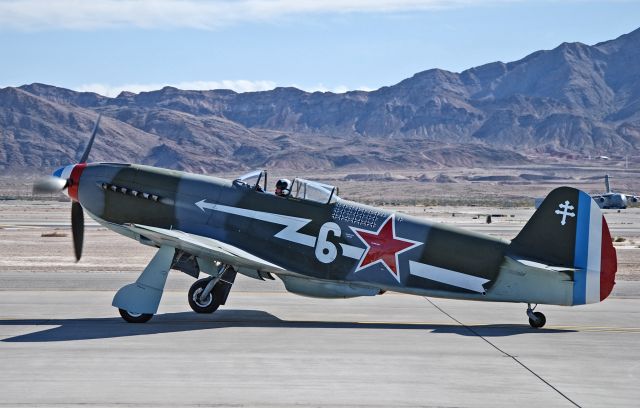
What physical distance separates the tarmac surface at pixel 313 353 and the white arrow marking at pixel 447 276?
78cm

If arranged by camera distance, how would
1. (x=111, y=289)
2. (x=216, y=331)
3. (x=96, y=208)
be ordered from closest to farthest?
(x=216, y=331), (x=96, y=208), (x=111, y=289)

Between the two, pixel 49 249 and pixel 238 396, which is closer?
pixel 238 396

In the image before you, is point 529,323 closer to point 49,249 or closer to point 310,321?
point 310,321

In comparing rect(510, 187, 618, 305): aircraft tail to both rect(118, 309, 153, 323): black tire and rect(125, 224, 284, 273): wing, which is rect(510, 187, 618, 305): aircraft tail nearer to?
rect(125, 224, 284, 273): wing

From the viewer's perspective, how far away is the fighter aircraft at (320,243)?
15.5m

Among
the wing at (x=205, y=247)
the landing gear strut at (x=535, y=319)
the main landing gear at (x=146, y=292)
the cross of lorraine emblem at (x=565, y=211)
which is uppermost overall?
the cross of lorraine emblem at (x=565, y=211)

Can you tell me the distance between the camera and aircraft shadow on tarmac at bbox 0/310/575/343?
14.6 m

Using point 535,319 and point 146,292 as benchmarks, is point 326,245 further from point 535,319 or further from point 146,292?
point 535,319

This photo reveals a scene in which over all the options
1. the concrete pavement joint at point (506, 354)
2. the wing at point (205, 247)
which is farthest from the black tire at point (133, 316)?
the concrete pavement joint at point (506, 354)

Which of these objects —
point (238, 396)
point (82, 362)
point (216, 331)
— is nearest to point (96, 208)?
point (216, 331)

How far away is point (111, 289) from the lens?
20875 millimetres

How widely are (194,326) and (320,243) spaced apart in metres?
2.58

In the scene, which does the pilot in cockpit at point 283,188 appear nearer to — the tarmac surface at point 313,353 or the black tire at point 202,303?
the black tire at point 202,303

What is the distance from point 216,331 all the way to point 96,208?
3790mm
